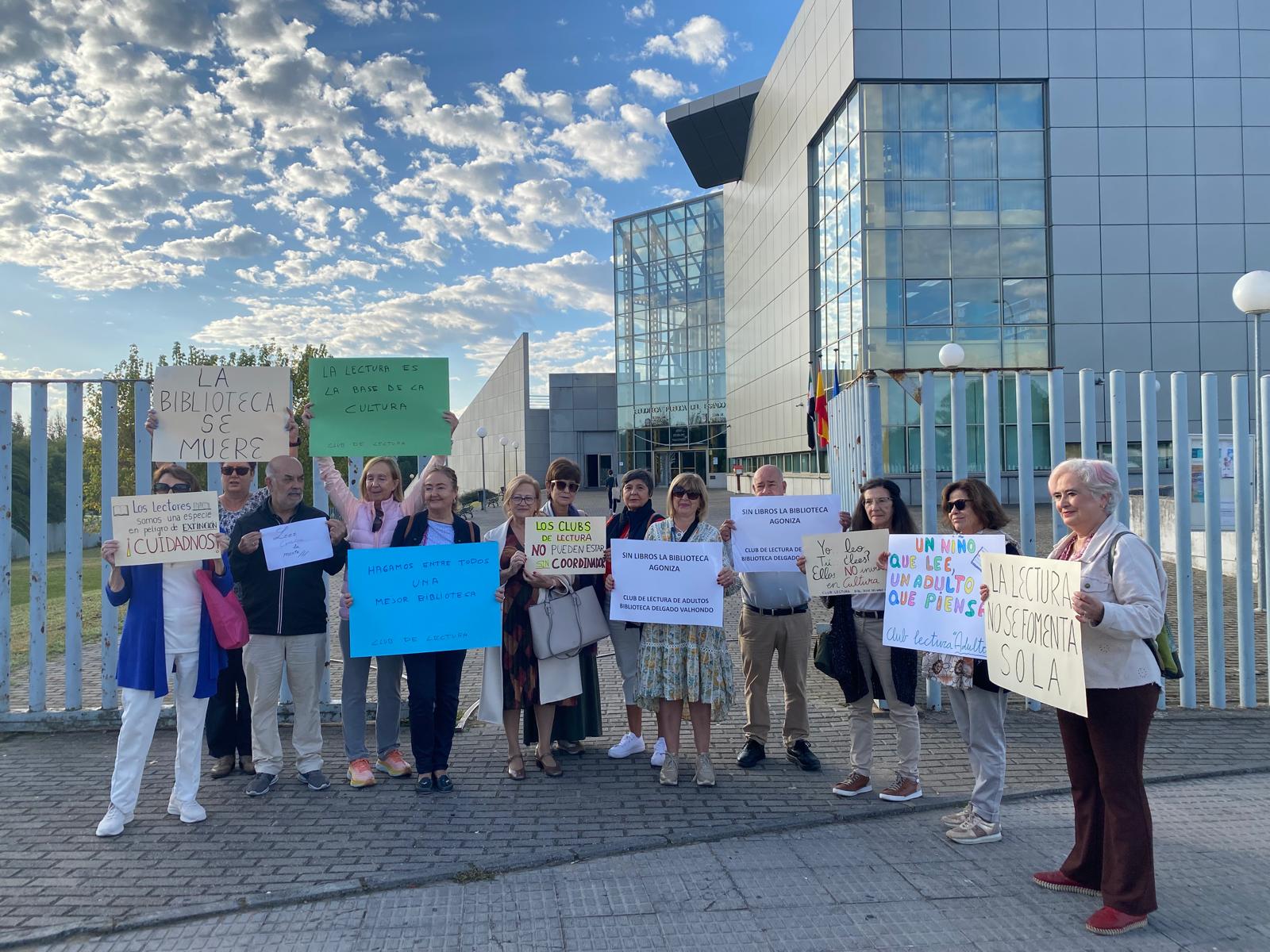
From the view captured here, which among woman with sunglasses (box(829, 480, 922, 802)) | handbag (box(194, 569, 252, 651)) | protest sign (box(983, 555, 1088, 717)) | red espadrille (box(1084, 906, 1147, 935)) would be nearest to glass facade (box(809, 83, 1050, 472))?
woman with sunglasses (box(829, 480, 922, 802))

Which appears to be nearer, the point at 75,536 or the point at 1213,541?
the point at 75,536

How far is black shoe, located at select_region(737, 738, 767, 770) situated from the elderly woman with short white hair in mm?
2368

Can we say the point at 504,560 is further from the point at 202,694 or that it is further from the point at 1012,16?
the point at 1012,16

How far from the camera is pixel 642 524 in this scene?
5637 millimetres

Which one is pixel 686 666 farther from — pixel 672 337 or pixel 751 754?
pixel 672 337

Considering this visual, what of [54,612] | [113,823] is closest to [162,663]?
[113,823]

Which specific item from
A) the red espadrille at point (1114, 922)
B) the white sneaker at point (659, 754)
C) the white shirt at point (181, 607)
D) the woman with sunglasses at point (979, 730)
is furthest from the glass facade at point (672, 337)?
the red espadrille at point (1114, 922)

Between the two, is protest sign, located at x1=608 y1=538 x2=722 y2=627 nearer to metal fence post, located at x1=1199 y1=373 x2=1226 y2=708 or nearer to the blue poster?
the blue poster

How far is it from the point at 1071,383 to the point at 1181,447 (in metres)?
20.4

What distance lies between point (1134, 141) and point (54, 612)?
31725mm

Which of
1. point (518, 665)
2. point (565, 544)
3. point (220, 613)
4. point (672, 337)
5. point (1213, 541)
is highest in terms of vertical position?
point (672, 337)

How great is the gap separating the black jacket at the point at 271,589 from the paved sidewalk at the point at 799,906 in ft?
6.01

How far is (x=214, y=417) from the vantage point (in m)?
5.70

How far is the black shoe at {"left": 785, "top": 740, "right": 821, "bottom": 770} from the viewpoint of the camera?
18.2 ft
